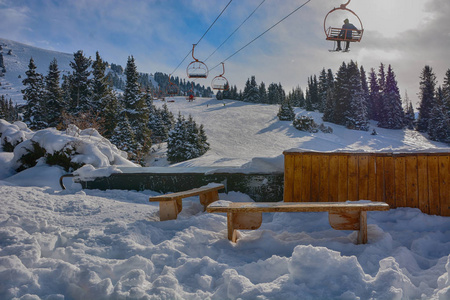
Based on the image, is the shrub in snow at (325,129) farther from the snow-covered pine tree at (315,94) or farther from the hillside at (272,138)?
the snow-covered pine tree at (315,94)

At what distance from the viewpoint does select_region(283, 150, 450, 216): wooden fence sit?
470 centimetres

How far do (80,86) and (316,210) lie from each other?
107 feet

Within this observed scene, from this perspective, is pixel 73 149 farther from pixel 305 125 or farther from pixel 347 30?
pixel 305 125

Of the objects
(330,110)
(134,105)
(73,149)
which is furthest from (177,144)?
(330,110)

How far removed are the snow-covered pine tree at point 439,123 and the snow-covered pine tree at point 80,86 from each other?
5137 centimetres

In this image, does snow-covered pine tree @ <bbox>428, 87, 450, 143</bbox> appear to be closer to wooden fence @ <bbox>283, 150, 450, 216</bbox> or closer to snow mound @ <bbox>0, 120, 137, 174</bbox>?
wooden fence @ <bbox>283, 150, 450, 216</bbox>

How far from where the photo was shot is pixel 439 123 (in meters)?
45.4

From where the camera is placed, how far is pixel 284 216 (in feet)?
15.2

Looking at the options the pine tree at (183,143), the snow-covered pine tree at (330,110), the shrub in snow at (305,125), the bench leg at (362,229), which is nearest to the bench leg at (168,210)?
the bench leg at (362,229)

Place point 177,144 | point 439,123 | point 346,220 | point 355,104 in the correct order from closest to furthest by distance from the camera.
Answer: point 346,220
point 177,144
point 439,123
point 355,104

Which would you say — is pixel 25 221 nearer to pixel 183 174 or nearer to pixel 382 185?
pixel 183 174

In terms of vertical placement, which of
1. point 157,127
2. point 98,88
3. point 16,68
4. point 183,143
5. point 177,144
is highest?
point 16,68

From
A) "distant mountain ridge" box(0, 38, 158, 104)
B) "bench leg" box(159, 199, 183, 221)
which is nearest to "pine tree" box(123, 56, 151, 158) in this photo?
"bench leg" box(159, 199, 183, 221)

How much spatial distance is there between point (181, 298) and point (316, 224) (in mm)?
2700
